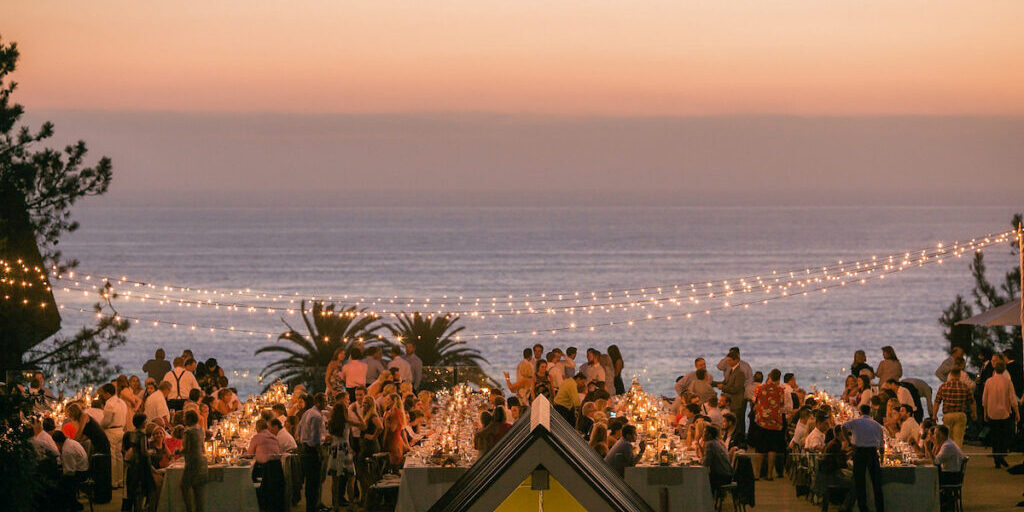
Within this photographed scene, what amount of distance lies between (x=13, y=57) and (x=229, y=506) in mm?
15462

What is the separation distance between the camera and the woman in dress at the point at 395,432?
49.5ft

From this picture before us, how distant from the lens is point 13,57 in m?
26.5

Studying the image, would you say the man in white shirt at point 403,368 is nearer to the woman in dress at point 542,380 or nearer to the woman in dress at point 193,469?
the woman in dress at point 542,380

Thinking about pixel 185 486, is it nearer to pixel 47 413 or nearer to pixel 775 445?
pixel 47 413

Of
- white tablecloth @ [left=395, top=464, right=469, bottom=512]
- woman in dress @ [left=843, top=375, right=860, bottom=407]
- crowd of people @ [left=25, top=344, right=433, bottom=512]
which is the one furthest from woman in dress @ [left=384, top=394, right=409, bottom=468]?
woman in dress @ [left=843, top=375, right=860, bottom=407]

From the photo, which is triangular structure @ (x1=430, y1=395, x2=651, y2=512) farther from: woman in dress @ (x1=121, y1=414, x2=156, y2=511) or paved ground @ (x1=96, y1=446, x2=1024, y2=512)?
paved ground @ (x1=96, y1=446, x2=1024, y2=512)

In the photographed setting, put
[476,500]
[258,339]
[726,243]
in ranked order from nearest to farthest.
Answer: [476,500]
[258,339]
[726,243]

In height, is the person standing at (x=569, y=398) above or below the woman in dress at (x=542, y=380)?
below

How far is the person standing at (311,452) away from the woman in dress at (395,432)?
2.33 ft

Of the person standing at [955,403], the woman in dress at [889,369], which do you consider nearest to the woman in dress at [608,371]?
the woman in dress at [889,369]

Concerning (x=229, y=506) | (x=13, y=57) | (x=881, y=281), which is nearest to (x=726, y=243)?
(x=881, y=281)

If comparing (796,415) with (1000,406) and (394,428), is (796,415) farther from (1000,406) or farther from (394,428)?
(394,428)

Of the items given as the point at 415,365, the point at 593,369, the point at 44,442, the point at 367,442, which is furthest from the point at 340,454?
the point at 593,369

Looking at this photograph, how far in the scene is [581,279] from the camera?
125 metres
